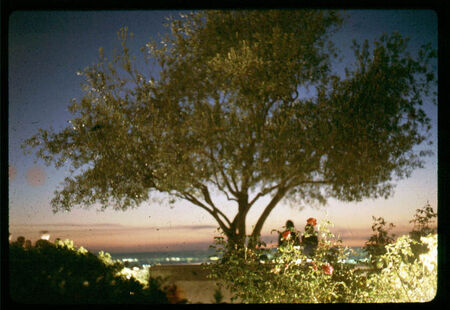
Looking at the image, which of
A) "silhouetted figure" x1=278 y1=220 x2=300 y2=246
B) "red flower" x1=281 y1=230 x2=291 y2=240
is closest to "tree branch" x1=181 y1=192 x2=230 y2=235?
"silhouetted figure" x1=278 y1=220 x2=300 y2=246

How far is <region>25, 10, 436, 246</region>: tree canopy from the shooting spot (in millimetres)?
7016

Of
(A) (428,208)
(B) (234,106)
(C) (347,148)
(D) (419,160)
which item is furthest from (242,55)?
(A) (428,208)

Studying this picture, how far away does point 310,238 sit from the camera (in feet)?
21.5

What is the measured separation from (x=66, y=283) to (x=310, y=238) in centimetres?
384

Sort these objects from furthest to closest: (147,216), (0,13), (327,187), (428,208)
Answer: (327,187) → (428,208) → (147,216) → (0,13)

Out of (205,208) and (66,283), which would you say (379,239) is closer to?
(205,208)

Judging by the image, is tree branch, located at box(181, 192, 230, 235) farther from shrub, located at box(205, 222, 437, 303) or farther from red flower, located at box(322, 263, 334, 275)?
red flower, located at box(322, 263, 334, 275)

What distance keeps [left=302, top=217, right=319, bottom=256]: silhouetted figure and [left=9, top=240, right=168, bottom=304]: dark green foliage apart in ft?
9.04

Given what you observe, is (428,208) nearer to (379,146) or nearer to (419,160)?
(419,160)

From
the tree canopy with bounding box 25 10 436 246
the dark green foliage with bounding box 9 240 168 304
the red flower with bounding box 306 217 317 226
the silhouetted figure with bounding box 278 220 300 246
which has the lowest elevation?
the dark green foliage with bounding box 9 240 168 304

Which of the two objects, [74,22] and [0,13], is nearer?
[0,13]

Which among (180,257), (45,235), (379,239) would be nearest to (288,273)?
(180,257)

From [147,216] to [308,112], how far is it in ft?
10.6

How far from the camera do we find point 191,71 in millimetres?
7594
